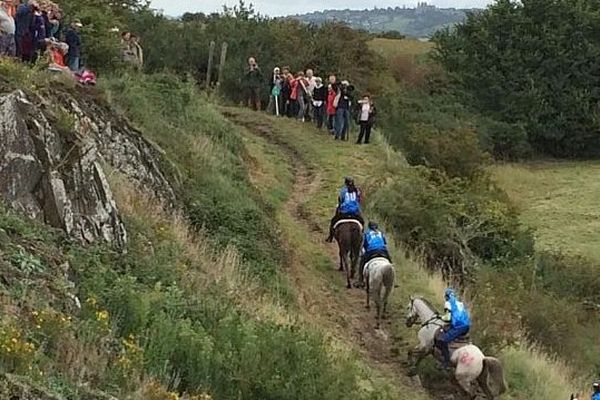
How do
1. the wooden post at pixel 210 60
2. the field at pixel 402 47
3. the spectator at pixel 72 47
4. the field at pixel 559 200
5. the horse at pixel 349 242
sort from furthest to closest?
the field at pixel 402 47
the wooden post at pixel 210 60
the field at pixel 559 200
the spectator at pixel 72 47
the horse at pixel 349 242

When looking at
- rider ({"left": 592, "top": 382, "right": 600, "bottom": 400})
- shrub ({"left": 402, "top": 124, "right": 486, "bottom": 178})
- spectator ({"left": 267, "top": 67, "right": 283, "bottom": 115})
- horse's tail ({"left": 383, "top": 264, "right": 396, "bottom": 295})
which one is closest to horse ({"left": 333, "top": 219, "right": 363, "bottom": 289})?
horse's tail ({"left": 383, "top": 264, "right": 396, "bottom": 295})

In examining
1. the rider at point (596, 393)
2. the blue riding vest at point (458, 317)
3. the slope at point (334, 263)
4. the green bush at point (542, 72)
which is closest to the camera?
the rider at point (596, 393)

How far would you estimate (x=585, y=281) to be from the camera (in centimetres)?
2417

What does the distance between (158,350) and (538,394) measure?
778cm

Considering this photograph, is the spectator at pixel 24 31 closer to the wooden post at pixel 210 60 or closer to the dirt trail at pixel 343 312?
the dirt trail at pixel 343 312

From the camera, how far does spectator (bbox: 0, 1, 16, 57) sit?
14.9 meters

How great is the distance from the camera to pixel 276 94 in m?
30.5

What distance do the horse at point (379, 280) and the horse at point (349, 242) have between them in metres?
1.42

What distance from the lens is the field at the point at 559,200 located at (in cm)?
3044

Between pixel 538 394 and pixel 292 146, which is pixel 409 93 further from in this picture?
pixel 538 394

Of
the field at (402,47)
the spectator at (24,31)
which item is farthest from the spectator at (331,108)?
the field at (402,47)

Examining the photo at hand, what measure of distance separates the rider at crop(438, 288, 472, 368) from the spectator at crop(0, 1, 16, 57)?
7662mm

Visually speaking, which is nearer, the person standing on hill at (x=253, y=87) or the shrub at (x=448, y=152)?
the shrub at (x=448, y=152)

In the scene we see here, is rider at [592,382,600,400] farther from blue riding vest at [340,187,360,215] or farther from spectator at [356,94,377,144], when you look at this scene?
spectator at [356,94,377,144]
